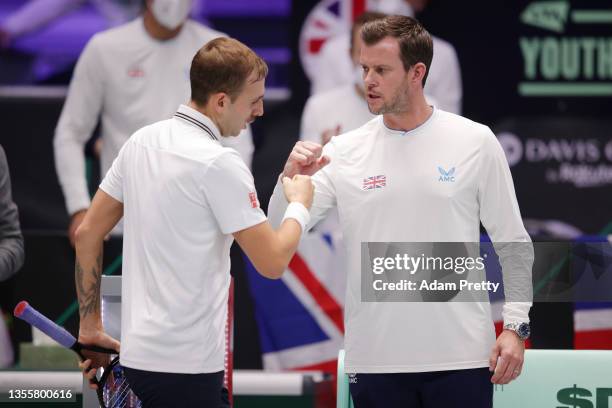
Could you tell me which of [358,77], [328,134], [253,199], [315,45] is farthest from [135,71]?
[253,199]

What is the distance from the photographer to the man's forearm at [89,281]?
125 inches

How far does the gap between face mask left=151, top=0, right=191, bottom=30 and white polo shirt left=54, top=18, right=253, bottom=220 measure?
104 millimetres

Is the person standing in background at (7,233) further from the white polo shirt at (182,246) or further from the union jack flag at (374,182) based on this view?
the union jack flag at (374,182)

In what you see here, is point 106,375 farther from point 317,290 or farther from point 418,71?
point 317,290

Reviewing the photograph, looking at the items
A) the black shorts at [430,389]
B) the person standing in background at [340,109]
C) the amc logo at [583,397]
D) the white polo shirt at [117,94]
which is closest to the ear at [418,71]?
the black shorts at [430,389]

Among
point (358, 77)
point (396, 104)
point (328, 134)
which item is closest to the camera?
point (396, 104)

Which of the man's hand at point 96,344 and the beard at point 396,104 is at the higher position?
the beard at point 396,104

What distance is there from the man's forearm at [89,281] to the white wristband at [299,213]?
1.86 ft

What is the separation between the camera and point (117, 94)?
5.97 metres

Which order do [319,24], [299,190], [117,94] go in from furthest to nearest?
[319,24] → [117,94] → [299,190]

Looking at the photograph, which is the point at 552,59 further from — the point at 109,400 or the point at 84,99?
the point at 109,400

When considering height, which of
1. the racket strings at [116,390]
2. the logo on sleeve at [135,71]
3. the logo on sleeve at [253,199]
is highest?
the logo on sleeve at [253,199]

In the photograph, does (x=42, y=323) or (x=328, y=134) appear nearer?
(x=42, y=323)

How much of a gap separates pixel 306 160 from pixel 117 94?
9.79 ft
